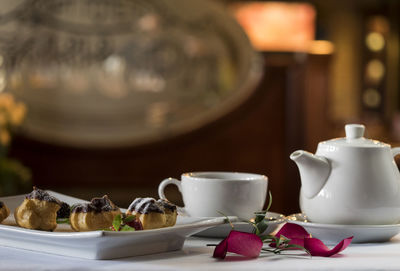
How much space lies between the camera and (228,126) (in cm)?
329

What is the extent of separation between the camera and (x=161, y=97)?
4.06 m

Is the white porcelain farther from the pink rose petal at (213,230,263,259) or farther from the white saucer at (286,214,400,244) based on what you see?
the pink rose petal at (213,230,263,259)

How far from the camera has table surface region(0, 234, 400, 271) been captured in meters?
0.64

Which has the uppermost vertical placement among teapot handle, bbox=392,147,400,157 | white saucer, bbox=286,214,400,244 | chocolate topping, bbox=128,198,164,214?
teapot handle, bbox=392,147,400,157

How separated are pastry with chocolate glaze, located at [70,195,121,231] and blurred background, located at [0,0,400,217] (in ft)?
6.76

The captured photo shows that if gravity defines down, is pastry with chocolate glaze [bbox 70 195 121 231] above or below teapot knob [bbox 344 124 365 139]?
below

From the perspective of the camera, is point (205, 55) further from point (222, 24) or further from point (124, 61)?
point (124, 61)

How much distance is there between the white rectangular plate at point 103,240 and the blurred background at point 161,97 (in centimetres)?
206

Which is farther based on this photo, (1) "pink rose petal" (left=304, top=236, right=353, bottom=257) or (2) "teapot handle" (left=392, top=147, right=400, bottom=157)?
(2) "teapot handle" (left=392, top=147, right=400, bottom=157)

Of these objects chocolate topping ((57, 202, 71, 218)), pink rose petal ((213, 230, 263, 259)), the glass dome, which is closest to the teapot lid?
pink rose petal ((213, 230, 263, 259))

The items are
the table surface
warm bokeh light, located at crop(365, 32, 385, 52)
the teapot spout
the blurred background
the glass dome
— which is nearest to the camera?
the table surface

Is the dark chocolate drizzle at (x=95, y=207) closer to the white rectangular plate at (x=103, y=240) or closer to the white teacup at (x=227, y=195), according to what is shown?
the white rectangular plate at (x=103, y=240)

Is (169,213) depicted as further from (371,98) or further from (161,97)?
(371,98)

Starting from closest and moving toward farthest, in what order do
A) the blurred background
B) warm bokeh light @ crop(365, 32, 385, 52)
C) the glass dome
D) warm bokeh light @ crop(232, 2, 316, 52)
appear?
1. the blurred background
2. the glass dome
3. warm bokeh light @ crop(232, 2, 316, 52)
4. warm bokeh light @ crop(365, 32, 385, 52)
